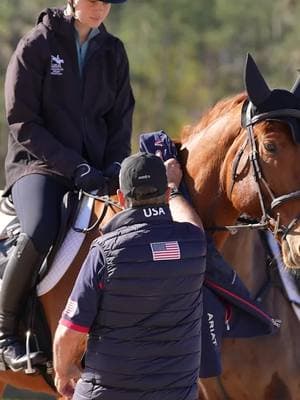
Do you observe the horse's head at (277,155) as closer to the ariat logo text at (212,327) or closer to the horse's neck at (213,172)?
the horse's neck at (213,172)

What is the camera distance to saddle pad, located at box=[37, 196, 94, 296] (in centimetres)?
592

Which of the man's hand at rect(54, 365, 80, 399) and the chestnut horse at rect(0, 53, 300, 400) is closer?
the man's hand at rect(54, 365, 80, 399)

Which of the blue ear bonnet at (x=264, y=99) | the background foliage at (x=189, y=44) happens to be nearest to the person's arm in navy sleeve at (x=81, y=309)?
the blue ear bonnet at (x=264, y=99)

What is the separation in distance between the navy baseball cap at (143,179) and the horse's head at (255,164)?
2.91 feet

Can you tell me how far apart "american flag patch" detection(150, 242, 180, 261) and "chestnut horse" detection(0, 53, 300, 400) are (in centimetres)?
90

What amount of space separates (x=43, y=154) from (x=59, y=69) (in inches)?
19.9

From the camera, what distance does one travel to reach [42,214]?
5.95 metres

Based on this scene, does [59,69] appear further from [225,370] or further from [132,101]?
[225,370]

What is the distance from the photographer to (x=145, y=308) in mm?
4473

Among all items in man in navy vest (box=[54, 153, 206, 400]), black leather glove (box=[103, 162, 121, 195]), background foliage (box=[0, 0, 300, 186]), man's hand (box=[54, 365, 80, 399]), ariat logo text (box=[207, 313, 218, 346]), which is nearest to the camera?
man in navy vest (box=[54, 153, 206, 400])

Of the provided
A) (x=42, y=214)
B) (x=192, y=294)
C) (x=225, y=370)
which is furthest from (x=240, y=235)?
(x=192, y=294)

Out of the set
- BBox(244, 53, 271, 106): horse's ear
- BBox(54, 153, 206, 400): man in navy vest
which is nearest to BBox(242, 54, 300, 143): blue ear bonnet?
BBox(244, 53, 271, 106): horse's ear

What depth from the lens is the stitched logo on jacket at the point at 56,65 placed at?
6.12 metres

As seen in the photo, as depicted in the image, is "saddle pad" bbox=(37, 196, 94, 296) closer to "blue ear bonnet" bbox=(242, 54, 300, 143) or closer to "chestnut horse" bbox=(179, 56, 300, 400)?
"chestnut horse" bbox=(179, 56, 300, 400)
